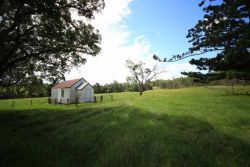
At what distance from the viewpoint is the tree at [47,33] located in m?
10.2

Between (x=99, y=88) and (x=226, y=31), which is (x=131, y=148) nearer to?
(x=226, y=31)

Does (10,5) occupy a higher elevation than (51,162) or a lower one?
higher

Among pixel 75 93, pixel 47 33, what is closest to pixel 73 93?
pixel 75 93

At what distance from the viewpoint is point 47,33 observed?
42.2 ft

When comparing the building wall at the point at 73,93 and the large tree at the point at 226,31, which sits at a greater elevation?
the large tree at the point at 226,31

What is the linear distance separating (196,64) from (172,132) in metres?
3.30

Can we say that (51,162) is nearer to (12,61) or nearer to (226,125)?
(226,125)

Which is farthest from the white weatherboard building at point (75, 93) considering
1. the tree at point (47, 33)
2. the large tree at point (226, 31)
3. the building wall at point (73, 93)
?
the large tree at point (226, 31)

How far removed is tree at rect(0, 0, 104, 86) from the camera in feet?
33.5

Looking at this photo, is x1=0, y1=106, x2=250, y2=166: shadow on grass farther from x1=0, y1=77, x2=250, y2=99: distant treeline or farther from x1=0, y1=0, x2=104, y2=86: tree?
x1=0, y1=77, x2=250, y2=99: distant treeline

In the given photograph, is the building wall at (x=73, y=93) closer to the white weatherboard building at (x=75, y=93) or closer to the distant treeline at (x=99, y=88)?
the white weatherboard building at (x=75, y=93)

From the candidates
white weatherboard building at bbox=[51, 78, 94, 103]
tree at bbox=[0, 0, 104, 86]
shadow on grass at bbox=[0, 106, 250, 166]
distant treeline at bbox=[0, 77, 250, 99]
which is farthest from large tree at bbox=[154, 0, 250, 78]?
white weatherboard building at bbox=[51, 78, 94, 103]

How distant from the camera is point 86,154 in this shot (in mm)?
6074

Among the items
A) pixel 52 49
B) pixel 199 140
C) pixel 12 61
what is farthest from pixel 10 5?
pixel 199 140
